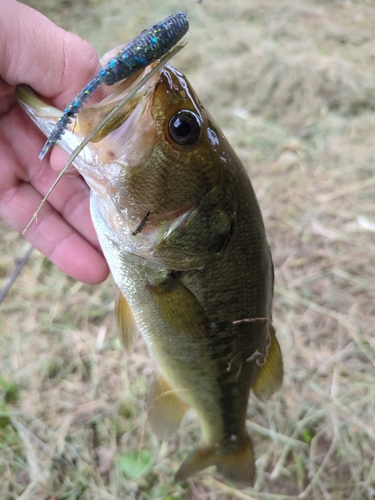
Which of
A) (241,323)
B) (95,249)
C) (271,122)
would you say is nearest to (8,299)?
(95,249)

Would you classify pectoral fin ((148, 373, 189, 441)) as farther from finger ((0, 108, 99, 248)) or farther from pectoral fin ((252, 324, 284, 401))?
finger ((0, 108, 99, 248))

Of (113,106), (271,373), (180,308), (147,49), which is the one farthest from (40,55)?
(271,373)

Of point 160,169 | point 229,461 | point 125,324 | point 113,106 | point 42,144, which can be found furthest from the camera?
point 229,461

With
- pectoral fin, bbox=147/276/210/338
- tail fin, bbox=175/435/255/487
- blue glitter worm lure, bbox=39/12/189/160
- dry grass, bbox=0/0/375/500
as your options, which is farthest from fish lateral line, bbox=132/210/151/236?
dry grass, bbox=0/0/375/500

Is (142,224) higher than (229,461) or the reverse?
higher

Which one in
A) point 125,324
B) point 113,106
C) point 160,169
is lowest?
point 125,324

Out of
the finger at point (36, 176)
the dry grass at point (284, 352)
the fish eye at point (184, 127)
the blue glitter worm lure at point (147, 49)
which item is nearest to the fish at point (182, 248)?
the fish eye at point (184, 127)

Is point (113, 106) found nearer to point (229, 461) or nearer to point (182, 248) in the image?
point (182, 248)

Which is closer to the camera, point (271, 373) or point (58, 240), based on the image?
point (271, 373)
